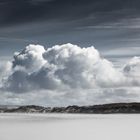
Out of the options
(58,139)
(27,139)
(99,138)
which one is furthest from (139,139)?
(27,139)

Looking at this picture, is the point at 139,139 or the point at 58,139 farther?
the point at 58,139

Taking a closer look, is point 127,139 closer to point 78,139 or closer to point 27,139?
point 78,139

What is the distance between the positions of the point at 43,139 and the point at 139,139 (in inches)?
516

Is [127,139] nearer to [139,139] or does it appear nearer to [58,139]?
[139,139]

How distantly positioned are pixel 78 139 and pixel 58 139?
2.78 m

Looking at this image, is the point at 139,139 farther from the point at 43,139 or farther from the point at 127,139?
the point at 43,139

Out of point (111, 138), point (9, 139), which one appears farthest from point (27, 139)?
point (111, 138)

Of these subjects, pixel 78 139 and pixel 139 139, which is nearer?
pixel 139 139

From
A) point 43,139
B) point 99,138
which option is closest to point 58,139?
point 43,139

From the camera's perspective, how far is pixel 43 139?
176 ft

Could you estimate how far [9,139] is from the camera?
52.3m

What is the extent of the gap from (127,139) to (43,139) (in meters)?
11.5

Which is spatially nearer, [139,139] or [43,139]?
[139,139]

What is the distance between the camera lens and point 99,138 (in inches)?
2111
